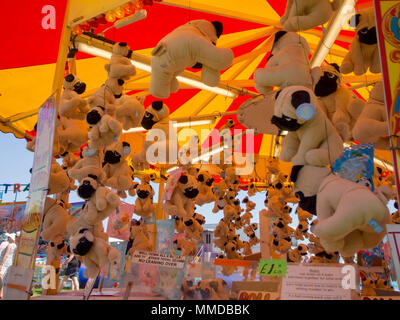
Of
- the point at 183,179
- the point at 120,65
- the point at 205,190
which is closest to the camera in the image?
the point at 120,65

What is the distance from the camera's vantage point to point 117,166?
2117 millimetres

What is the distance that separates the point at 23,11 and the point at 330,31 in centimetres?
230

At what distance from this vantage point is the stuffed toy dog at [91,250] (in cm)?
164

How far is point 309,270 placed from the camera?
1.42 metres

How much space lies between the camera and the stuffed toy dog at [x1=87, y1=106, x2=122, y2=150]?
1.74 m

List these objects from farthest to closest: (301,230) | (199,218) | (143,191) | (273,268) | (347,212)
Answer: (301,230)
(199,218)
(143,191)
(273,268)
(347,212)

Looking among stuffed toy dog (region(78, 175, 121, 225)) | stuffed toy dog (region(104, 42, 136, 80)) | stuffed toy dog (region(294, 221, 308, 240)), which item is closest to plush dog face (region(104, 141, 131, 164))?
stuffed toy dog (region(78, 175, 121, 225))

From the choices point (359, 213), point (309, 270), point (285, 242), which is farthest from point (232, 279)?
point (285, 242)

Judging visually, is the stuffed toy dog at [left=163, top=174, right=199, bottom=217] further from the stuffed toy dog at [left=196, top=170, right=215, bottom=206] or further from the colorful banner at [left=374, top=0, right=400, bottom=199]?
the colorful banner at [left=374, top=0, right=400, bottom=199]

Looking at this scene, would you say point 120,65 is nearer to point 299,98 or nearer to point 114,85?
point 114,85

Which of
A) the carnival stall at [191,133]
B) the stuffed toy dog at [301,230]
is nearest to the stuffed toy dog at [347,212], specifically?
the carnival stall at [191,133]

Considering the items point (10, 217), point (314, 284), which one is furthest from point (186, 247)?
point (10, 217)

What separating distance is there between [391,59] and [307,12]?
1.38 ft
